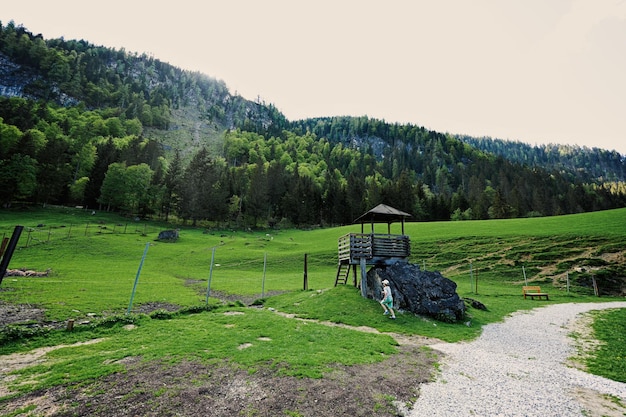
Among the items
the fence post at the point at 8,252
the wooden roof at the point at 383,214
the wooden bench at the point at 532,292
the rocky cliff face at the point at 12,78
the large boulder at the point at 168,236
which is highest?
the rocky cliff face at the point at 12,78

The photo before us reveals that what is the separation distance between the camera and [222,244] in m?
59.3

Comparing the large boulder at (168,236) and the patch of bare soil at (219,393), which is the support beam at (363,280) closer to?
the patch of bare soil at (219,393)

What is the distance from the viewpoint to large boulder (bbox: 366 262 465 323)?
19203 millimetres

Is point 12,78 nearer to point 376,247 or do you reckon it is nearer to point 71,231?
point 71,231

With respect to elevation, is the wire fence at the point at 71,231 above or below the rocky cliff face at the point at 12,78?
below

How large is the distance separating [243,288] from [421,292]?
18.7 m

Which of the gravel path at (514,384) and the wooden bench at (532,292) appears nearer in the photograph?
the gravel path at (514,384)

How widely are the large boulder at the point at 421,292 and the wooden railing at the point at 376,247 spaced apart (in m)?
1.39

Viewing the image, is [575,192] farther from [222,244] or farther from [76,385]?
[76,385]

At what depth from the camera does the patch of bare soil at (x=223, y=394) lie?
6.56 meters

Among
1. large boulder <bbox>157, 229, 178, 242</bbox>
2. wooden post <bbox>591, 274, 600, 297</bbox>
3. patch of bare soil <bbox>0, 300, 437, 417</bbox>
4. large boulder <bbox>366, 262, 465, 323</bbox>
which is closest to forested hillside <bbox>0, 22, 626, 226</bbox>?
large boulder <bbox>157, 229, 178, 242</bbox>

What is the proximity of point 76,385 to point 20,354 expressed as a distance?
5014mm

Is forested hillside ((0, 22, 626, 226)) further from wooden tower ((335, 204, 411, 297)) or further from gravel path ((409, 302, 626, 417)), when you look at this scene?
gravel path ((409, 302, 626, 417))

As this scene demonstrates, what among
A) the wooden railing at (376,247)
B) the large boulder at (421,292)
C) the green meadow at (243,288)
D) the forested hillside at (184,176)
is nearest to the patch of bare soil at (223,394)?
the green meadow at (243,288)
